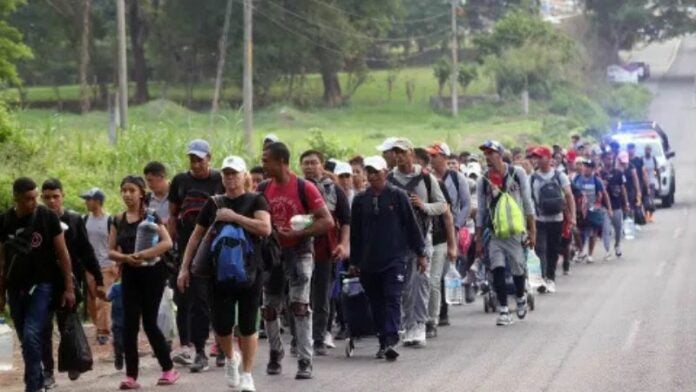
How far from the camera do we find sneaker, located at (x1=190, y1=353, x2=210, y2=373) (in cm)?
1452

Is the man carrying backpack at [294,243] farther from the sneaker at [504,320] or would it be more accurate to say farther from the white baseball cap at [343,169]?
the sneaker at [504,320]

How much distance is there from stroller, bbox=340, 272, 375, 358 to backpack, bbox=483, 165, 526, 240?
2.32 m

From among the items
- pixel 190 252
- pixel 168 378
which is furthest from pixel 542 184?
pixel 190 252

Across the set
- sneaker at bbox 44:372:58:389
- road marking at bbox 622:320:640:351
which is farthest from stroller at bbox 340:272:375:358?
A: sneaker at bbox 44:372:58:389

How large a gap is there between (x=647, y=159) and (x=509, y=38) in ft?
155

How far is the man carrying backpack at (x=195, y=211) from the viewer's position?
1433 centimetres

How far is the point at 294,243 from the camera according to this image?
14.0 meters


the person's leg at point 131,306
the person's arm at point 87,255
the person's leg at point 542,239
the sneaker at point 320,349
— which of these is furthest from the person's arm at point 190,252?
the person's leg at point 542,239

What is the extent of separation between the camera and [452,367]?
1444cm

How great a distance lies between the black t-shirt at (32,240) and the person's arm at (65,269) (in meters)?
0.05

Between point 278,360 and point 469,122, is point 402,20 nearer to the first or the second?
point 469,122

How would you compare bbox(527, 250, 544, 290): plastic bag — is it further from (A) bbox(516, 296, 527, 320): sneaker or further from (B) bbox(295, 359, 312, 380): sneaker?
(B) bbox(295, 359, 312, 380): sneaker

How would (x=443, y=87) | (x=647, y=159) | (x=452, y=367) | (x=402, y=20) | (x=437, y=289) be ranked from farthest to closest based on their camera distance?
(x=402, y=20), (x=443, y=87), (x=647, y=159), (x=437, y=289), (x=452, y=367)

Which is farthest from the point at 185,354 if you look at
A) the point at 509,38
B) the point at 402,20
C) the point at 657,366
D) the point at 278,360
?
the point at 402,20
